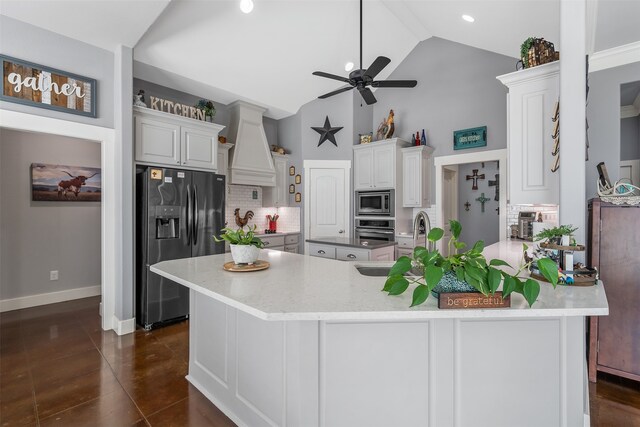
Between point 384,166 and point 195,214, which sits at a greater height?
point 384,166

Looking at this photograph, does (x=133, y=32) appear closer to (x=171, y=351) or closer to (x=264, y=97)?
(x=264, y=97)

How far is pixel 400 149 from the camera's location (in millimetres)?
5074

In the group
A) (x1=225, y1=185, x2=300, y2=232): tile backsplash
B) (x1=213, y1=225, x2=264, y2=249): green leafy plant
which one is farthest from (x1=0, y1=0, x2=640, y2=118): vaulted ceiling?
(x1=213, y1=225, x2=264, y2=249): green leafy plant

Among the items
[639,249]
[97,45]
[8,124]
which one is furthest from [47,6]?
[639,249]

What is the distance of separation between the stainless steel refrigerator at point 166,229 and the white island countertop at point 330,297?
5.28 feet

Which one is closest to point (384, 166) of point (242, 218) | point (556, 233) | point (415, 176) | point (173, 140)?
point (415, 176)

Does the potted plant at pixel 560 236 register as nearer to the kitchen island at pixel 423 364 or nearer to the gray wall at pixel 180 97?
the kitchen island at pixel 423 364

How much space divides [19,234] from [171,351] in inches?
113

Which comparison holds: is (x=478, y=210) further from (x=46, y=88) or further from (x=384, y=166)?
(x=46, y=88)

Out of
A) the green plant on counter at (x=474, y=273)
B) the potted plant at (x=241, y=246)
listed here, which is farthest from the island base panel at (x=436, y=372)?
the potted plant at (x=241, y=246)

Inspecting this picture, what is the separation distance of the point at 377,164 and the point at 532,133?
111 inches

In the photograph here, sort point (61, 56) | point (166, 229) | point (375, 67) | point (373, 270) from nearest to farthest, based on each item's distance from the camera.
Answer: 1. point (373, 270)
2. point (61, 56)
3. point (375, 67)
4. point (166, 229)

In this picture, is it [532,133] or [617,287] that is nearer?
[617,287]

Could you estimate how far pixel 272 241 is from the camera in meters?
5.20
